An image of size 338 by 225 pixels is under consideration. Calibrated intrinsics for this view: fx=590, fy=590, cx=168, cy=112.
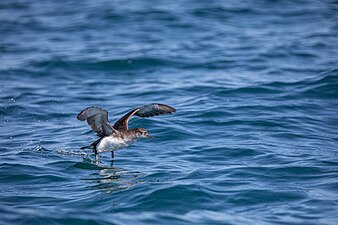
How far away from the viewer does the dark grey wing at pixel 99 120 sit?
10.6 meters

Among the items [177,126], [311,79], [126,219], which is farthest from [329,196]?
[311,79]

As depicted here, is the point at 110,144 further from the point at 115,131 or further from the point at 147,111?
the point at 147,111

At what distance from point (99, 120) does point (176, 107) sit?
4.16 meters

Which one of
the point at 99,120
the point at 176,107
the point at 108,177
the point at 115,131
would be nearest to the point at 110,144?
the point at 115,131

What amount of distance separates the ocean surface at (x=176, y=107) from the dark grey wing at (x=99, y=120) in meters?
0.74

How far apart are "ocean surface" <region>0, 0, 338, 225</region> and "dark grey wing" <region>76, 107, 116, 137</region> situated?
739mm

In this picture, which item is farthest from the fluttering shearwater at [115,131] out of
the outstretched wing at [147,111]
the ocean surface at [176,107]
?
the ocean surface at [176,107]

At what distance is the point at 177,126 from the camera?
555 inches

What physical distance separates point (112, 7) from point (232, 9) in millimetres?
5110

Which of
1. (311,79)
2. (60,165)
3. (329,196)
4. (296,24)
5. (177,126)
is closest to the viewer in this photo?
(329,196)

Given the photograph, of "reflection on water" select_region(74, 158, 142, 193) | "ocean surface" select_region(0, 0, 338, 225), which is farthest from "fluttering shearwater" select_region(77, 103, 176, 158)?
"ocean surface" select_region(0, 0, 338, 225)

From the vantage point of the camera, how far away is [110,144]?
1170 centimetres

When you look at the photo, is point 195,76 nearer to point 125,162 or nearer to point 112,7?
point 125,162

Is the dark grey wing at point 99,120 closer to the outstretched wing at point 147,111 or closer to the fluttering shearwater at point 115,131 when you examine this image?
the fluttering shearwater at point 115,131
